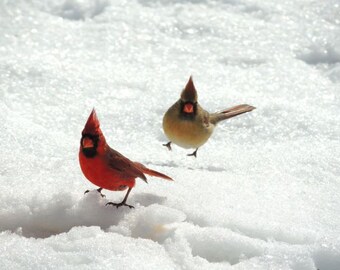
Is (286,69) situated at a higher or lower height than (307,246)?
lower

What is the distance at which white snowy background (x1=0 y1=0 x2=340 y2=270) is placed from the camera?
3.54 metres

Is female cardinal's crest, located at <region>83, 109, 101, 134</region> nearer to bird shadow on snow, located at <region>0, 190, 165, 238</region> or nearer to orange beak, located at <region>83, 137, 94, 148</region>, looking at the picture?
orange beak, located at <region>83, 137, 94, 148</region>

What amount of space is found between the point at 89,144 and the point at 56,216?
18.5 inches

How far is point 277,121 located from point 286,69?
1.13 m

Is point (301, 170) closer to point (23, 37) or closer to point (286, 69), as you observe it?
point (286, 69)

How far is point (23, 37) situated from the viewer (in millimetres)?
6730

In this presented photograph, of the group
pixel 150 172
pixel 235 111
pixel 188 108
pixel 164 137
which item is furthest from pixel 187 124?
pixel 150 172

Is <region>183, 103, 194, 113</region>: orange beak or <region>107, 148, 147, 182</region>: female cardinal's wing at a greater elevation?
<region>107, 148, 147, 182</region>: female cardinal's wing

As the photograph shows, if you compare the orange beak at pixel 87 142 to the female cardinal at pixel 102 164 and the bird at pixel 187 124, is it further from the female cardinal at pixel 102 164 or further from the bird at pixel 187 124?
the bird at pixel 187 124

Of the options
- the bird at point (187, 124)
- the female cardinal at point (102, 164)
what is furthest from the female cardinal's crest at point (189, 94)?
the female cardinal at point (102, 164)

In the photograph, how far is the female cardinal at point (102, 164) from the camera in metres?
3.62

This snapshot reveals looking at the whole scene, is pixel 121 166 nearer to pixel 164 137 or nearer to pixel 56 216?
pixel 56 216

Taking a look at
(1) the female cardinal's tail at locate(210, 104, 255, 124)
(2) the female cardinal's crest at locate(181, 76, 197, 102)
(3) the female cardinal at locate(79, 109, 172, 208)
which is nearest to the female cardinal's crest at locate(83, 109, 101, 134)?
(3) the female cardinal at locate(79, 109, 172, 208)

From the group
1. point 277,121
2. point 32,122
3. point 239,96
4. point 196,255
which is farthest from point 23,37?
point 196,255
